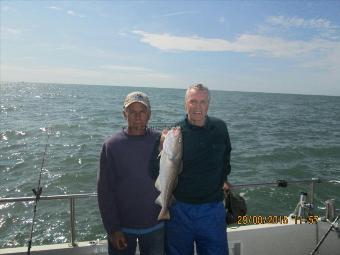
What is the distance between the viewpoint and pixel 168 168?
3771 millimetres

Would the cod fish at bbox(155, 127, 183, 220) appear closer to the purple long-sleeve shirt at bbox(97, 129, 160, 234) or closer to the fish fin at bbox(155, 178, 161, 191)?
the fish fin at bbox(155, 178, 161, 191)

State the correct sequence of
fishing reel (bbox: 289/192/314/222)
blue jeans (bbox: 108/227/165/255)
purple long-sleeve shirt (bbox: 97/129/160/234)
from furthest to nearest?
fishing reel (bbox: 289/192/314/222), blue jeans (bbox: 108/227/165/255), purple long-sleeve shirt (bbox: 97/129/160/234)

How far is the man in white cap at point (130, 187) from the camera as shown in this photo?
3.84 meters

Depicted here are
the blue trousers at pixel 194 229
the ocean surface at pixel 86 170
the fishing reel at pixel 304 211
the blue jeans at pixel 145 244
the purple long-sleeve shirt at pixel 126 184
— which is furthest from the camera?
the ocean surface at pixel 86 170

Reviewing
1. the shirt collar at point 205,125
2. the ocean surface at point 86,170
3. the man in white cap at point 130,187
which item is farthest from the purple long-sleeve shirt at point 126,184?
the ocean surface at point 86,170

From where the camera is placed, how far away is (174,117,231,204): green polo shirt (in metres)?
4.04

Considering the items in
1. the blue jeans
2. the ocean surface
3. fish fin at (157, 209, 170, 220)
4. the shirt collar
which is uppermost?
the shirt collar

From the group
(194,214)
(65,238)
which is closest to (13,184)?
(65,238)

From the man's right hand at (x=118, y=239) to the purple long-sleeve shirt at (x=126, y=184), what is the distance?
0.05 m

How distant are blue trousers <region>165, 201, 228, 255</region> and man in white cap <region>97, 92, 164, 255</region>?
18cm

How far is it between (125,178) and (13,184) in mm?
12338

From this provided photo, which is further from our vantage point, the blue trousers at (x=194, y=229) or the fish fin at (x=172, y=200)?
the blue trousers at (x=194, y=229)

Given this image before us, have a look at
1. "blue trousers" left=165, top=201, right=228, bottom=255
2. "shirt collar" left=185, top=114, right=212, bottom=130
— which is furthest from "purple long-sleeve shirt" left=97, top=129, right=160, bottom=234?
"shirt collar" left=185, top=114, right=212, bottom=130

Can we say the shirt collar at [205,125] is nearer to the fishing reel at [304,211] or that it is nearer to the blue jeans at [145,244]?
the blue jeans at [145,244]
